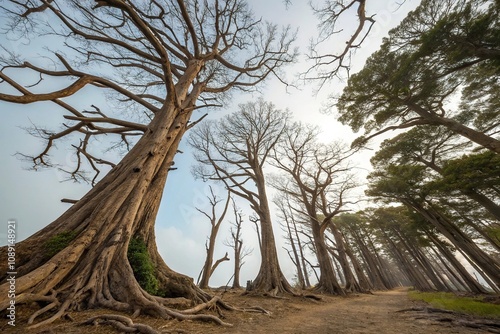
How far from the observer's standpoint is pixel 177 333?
222 centimetres

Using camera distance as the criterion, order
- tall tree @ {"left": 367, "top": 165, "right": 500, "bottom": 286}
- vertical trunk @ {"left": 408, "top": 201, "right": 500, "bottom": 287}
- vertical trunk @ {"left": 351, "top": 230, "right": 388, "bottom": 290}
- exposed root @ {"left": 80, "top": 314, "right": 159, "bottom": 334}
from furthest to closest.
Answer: vertical trunk @ {"left": 351, "top": 230, "right": 388, "bottom": 290} < tall tree @ {"left": 367, "top": 165, "right": 500, "bottom": 286} < vertical trunk @ {"left": 408, "top": 201, "right": 500, "bottom": 287} < exposed root @ {"left": 80, "top": 314, "right": 159, "bottom": 334}

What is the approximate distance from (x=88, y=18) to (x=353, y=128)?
10.9m

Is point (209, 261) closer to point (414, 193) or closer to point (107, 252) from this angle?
point (107, 252)

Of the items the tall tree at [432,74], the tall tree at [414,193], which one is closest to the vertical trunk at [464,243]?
the tall tree at [414,193]

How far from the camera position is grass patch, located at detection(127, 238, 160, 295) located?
3.45 metres

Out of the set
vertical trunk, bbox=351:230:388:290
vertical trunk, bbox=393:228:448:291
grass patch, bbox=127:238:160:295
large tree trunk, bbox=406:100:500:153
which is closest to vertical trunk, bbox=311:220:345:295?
large tree trunk, bbox=406:100:500:153

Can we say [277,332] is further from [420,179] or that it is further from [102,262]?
[420,179]

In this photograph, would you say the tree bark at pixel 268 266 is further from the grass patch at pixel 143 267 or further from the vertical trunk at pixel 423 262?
the vertical trunk at pixel 423 262

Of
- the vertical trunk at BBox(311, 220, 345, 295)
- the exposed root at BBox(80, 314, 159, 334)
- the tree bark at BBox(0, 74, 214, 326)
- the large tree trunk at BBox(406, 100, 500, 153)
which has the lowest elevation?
the exposed root at BBox(80, 314, 159, 334)

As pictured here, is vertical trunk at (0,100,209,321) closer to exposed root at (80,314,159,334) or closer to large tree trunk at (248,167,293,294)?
exposed root at (80,314,159,334)

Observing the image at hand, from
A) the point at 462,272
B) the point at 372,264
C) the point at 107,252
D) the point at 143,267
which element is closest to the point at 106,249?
the point at 107,252

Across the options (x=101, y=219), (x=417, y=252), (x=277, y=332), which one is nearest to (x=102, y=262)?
(x=101, y=219)

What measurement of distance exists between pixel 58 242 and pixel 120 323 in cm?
174

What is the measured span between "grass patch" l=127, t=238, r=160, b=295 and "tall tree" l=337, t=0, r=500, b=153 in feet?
30.6
